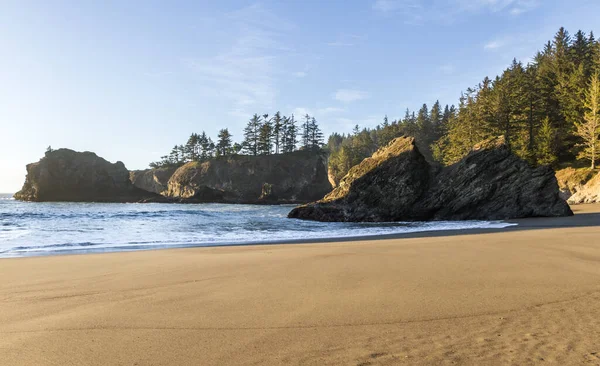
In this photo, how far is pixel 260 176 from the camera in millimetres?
89188

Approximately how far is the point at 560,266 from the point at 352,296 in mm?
4334

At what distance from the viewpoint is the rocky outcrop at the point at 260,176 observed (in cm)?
8612

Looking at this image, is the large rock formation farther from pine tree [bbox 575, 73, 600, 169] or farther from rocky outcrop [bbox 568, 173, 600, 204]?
pine tree [bbox 575, 73, 600, 169]

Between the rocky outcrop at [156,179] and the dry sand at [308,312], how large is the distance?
4011 inches

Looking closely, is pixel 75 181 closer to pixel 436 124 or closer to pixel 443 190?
pixel 443 190

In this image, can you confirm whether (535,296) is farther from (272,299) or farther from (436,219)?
(436,219)

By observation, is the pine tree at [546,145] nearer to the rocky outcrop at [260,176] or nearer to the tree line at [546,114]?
the tree line at [546,114]

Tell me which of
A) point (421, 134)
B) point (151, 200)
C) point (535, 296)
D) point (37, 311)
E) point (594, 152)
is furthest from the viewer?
point (421, 134)

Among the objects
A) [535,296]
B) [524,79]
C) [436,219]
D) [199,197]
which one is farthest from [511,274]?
[199,197]

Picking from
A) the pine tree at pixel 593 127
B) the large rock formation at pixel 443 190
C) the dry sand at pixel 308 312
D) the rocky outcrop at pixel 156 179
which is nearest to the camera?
the dry sand at pixel 308 312

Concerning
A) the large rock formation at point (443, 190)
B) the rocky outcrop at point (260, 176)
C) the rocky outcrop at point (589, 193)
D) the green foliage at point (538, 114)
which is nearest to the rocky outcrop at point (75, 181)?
the rocky outcrop at point (260, 176)

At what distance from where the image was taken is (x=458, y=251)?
8234 millimetres

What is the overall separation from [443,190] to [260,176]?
6899cm

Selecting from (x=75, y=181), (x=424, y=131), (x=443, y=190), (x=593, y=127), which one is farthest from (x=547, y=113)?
(x=75, y=181)
